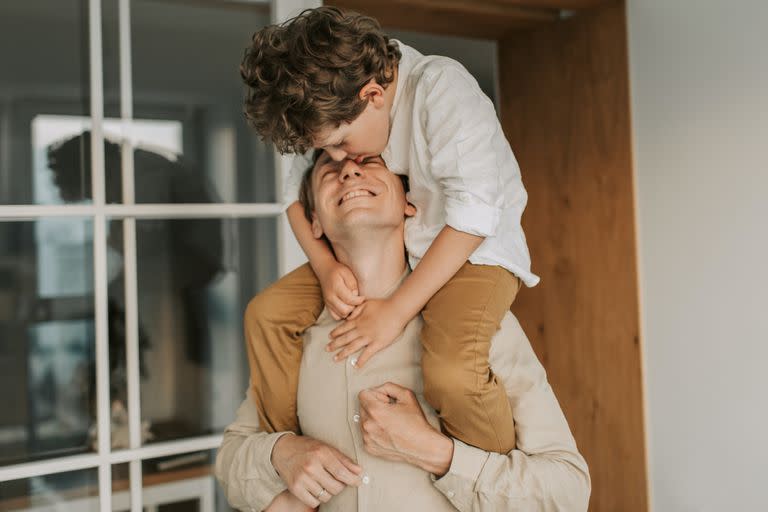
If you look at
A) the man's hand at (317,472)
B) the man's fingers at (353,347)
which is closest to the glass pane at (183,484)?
the man's hand at (317,472)

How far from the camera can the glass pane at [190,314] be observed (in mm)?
2092

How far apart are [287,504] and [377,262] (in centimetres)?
51

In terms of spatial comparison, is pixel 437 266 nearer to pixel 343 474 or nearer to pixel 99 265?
pixel 343 474

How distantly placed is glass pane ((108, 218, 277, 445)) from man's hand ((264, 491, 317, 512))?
675mm

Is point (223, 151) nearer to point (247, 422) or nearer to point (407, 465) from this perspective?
point (247, 422)

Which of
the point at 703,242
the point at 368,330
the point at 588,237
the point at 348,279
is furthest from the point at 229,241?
the point at 703,242

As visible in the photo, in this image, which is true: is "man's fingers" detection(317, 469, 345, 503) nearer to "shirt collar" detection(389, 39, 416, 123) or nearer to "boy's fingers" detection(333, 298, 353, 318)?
"boy's fingers" detection(333, 298, 353, 318)

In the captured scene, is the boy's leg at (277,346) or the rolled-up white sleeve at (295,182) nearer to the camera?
the boy's leg at (277,346)

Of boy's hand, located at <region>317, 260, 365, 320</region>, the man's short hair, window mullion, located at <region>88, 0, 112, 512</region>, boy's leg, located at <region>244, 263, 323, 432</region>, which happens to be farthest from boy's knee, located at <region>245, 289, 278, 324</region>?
window mullion, located at <region>88, 0, 112, 512</region>

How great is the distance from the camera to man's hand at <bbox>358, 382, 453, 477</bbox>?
138 centimetres

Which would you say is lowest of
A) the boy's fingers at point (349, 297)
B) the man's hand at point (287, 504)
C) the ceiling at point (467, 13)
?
the man's hand at point (287, 504)

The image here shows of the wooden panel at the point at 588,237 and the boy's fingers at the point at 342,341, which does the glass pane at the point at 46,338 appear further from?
the wooden panel at the point at 588,237

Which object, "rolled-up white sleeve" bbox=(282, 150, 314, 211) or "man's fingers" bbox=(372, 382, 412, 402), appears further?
"rolled-up white sleeve" bbox=(282, 150, 314, 211)

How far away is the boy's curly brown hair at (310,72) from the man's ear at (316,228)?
219 millimetres
